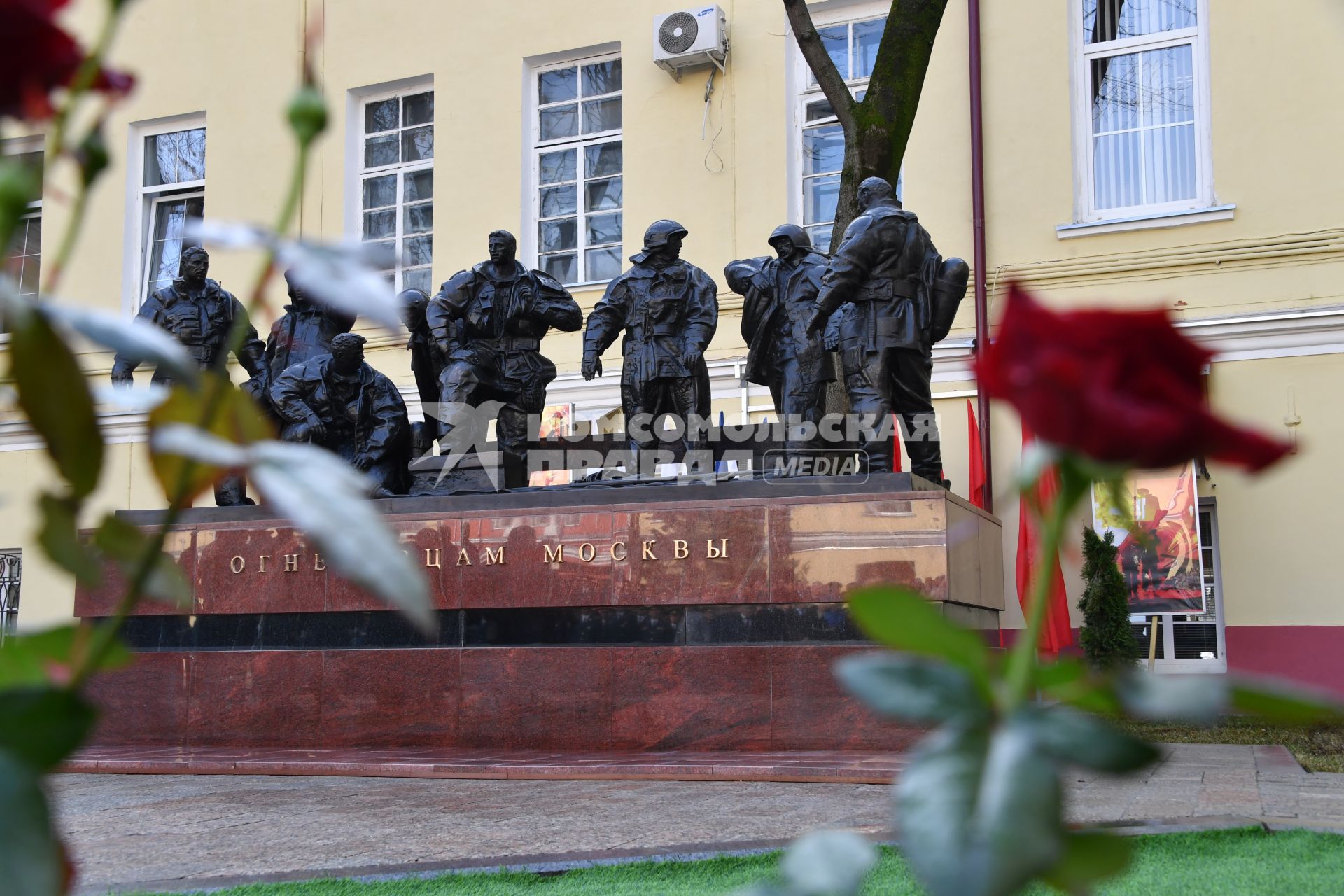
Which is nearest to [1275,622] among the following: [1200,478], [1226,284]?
[1200,478]

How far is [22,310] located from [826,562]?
26.3 ft

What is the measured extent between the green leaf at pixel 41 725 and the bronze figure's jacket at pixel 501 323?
1089 cm

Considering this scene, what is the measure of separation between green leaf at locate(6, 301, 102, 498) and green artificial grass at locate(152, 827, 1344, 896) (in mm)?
3205

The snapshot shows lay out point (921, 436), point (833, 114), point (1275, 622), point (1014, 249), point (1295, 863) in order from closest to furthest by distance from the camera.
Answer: point (1295, 863) → point (921, 436) → point (1275, 622) → point (1014, 249) → point (833, 114)

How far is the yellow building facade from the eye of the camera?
14.2 m

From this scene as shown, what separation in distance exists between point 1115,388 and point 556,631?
856 cm

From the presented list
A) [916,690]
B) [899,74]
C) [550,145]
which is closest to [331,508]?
[916,690]

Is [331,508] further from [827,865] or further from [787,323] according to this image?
[787,323]

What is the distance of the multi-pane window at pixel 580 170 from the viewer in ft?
59.3

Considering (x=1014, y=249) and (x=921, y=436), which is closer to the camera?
(x=921, y=436)

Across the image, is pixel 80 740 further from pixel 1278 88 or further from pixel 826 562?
pixel 1278 88

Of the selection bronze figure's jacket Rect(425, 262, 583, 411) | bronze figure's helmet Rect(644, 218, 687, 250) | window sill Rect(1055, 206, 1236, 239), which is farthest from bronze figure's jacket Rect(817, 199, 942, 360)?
window sill Rect(1055, 206, 1236, 239)

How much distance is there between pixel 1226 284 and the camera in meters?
14.6

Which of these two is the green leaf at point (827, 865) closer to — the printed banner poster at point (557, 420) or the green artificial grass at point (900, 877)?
the green artificial grass at point (900, 877)
